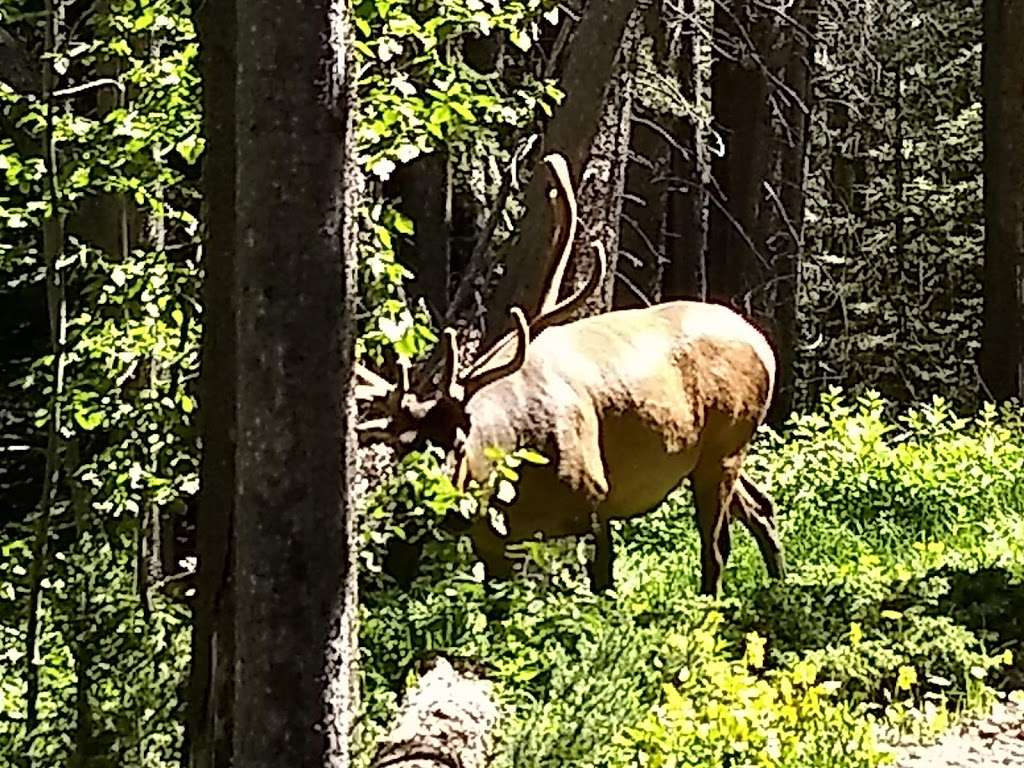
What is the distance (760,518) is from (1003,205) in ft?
25.8

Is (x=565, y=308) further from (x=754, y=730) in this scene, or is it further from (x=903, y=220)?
(x=903, y=220)

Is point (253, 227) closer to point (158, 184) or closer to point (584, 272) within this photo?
point (158, 184)

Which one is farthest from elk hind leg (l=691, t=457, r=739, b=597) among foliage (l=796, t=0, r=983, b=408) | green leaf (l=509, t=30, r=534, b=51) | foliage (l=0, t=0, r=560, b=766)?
foliage (l=796, t=0, r=983, b=408)

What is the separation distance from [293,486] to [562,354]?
4091mm

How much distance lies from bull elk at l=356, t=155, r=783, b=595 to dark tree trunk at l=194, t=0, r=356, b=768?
236 centimetres

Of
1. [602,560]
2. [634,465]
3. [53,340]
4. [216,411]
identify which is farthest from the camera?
[602,560]

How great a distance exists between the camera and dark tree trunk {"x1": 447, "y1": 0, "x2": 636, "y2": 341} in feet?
28.7

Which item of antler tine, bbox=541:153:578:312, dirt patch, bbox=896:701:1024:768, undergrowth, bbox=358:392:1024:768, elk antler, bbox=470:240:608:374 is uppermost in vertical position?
antler tine, bbox=541:153:578:312

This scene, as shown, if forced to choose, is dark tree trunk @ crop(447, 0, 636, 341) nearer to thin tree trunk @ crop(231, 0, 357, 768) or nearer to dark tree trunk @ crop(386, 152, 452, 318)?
dark tree trunk @ crop(386, 152, 452, 318)

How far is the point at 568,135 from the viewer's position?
9203 mm

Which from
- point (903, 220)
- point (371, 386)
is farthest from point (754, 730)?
point (903, 220)

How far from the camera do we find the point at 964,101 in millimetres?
24328

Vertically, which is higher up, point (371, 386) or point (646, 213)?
point (646, 213)

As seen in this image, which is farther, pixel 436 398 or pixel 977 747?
pixel 977 747
